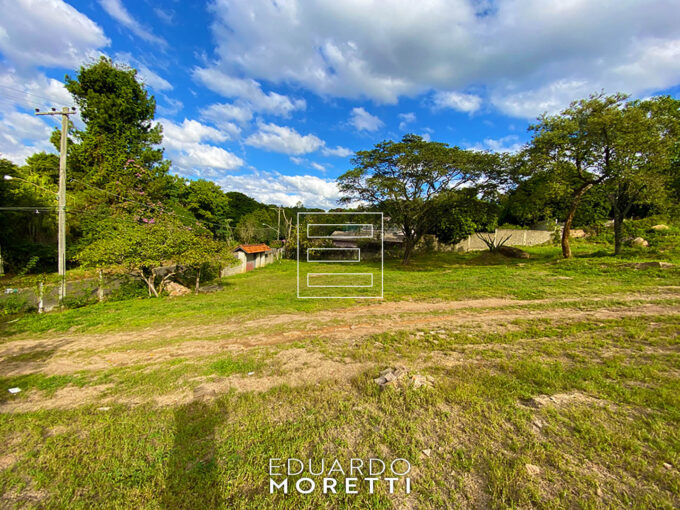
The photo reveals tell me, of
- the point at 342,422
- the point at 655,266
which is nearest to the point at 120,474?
the point at 342,422

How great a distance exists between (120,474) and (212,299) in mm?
7901

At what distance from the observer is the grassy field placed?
1853 millimetres

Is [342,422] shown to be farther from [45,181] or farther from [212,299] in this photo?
[45,181]

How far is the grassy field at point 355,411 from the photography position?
1.85 metres

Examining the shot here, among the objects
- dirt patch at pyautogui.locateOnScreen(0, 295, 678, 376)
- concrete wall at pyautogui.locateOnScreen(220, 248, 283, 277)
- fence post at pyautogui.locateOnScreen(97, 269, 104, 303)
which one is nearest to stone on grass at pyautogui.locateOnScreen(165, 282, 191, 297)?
fence post at pyautogui.locateOnScreen(97, 269, 104, 303)

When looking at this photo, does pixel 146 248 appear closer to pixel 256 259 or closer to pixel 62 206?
pixel 62 206

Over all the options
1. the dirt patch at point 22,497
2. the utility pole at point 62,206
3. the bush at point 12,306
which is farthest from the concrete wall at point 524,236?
the bush at point 12,306

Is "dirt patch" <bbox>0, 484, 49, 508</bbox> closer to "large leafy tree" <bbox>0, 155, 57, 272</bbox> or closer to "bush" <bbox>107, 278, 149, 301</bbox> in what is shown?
"bush" <bbox>107, 278, 149, 301</bbox>

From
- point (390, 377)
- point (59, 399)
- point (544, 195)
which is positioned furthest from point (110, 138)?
point (544, 195)

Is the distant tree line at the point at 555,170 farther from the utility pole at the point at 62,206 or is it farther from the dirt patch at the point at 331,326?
the utility pole at the point at 62,206
